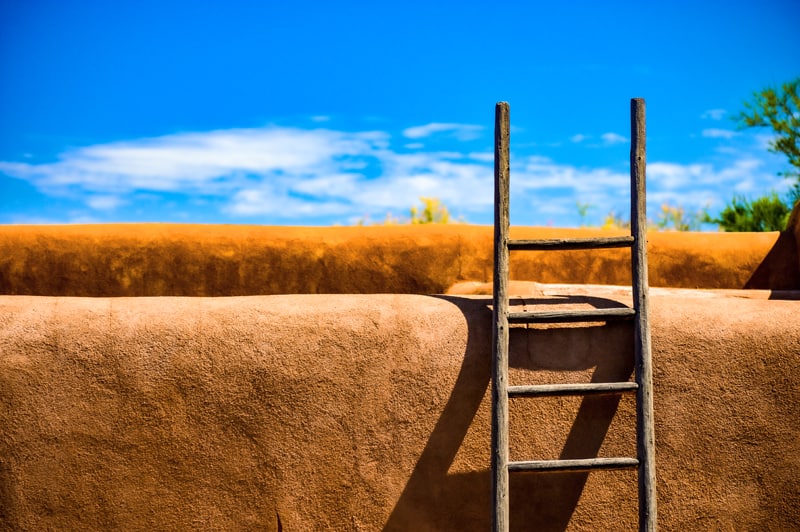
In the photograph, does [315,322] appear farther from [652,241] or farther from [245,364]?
[652,241]

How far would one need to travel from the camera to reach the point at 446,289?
17.9 ft

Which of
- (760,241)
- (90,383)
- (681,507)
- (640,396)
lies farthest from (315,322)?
(760,241)

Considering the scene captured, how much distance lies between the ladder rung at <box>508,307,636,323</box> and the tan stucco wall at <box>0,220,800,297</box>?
1704mm

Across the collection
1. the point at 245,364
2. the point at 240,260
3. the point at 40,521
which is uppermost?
the point at 240,260

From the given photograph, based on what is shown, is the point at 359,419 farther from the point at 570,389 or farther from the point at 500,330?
the point at 570,389

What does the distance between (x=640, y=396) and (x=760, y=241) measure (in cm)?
253

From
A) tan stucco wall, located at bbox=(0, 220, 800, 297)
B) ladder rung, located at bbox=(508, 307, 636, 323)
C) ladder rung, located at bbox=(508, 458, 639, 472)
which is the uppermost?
tan stucco wall, located at bbox=(0, 220, 800, 297)

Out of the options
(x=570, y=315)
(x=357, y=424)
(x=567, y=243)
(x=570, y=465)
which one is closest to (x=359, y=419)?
(x=357, y=424)

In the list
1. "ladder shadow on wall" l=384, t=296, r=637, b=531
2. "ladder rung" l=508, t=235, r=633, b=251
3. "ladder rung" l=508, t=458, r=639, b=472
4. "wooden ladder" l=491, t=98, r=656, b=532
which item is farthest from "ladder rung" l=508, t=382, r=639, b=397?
"ladder rung" l=508, t=235, r=633, b=251

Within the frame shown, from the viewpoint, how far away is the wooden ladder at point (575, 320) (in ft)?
11.9

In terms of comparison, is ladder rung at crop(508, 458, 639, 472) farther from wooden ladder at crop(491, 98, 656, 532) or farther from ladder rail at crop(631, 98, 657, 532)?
ladder rail at crop(631, 98, 657, 532)

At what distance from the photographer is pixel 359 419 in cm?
379

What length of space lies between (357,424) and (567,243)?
1.27m

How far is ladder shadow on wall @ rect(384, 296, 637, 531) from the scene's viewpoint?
379 cm
